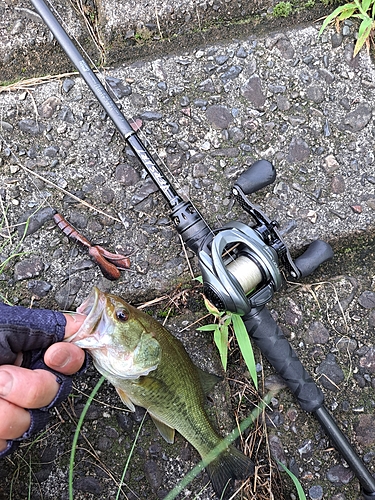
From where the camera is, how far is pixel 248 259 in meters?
2.32

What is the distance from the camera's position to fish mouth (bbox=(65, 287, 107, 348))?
2217mm

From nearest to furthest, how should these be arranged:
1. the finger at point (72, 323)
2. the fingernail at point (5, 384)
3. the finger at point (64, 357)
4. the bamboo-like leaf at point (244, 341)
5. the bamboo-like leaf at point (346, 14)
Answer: the fingernail at point (5, 384)
the finger at point (64, 357)
the finger at point (72, 323)
the bamboo-like leaf at point (244, 341)
the bamboo-like leaf at point (346, 14)

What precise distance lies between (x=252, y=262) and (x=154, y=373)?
2.23ft

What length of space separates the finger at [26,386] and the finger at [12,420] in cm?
2

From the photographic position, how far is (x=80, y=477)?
2641 mm

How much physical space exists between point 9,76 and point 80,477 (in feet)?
7.35

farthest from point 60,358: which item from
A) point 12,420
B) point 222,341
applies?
point 222,341

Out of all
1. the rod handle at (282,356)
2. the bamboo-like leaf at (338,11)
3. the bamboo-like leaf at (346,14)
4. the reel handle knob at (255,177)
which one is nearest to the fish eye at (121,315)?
the rod handle at (282,356)

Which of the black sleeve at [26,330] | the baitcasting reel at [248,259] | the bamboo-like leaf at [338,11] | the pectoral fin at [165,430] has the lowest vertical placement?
the pectoral fin at [165,430]

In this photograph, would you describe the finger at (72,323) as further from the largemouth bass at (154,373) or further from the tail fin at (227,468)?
the tail fin at (227,468)

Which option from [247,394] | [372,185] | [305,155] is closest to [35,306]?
[247,394]

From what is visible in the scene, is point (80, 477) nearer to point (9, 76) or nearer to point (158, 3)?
point (9, 76)

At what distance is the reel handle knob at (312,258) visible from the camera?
8.19 ft

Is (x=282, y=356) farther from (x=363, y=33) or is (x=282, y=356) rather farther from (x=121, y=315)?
(x=363, y=33)
